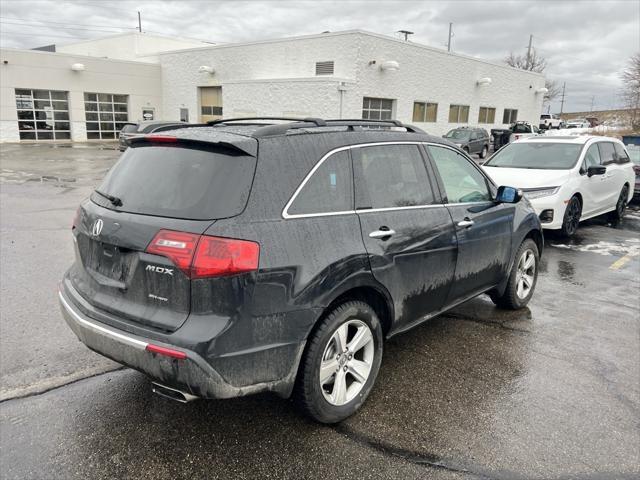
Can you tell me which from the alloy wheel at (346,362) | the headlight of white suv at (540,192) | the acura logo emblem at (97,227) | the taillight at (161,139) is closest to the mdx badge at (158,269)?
the acura logo emblem at (97,227)

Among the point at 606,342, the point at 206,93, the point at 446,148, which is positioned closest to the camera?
the point at 446,148

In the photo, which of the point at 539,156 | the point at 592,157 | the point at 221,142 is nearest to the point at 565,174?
the point at 539,156

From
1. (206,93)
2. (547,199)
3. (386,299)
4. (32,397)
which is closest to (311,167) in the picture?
(386,299)

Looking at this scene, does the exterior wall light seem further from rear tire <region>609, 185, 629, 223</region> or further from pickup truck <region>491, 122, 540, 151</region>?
rear tire <region>609, 185, 629, 223</region>

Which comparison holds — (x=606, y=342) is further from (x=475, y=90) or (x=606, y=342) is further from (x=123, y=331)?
(x=475, y=90)

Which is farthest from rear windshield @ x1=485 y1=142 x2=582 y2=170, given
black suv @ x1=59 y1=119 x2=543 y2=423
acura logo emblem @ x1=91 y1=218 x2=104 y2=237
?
acura logo emblem @ x1=91 y1=218 x2=104 y2=237

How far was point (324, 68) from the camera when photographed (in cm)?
2527

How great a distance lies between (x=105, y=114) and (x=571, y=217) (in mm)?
31433

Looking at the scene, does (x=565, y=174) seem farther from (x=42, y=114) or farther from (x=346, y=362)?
(x=42, y=114)

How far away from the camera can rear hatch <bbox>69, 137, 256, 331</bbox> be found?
8.53 ft

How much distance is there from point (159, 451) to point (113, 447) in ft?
0.90

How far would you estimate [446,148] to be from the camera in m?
4.25

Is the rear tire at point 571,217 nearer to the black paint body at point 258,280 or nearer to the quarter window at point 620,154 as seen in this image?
the quarter window at point 620,154

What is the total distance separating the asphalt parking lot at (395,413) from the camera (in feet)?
9.18
